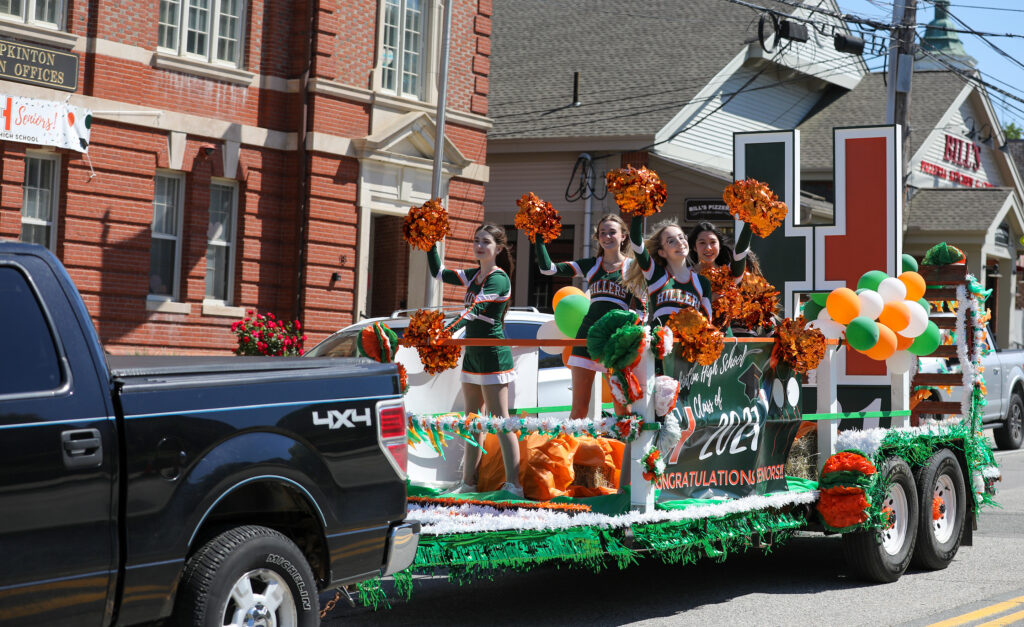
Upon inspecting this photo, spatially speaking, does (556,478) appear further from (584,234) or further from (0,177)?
(584,234)

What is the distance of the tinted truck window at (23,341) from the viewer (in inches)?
169

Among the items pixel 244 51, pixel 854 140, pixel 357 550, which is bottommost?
pixel 357 550

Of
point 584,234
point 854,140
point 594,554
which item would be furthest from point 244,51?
point 594,554

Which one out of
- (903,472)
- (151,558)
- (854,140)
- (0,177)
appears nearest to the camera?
(151,558)

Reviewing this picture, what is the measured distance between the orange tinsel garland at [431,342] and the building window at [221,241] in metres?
13.0

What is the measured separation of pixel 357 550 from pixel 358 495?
239 millimetres

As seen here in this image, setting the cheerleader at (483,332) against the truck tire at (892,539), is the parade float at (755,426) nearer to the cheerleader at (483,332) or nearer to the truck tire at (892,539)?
the truck tire at (892,539)

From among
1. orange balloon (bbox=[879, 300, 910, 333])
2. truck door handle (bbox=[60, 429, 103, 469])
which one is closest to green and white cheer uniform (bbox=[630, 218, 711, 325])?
orange balloon (bbox=[879, 300, 910, 333])

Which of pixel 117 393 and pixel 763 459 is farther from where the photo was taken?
pixel 763 459

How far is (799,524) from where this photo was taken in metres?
7.70

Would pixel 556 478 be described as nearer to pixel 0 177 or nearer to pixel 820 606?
pixel 820 606

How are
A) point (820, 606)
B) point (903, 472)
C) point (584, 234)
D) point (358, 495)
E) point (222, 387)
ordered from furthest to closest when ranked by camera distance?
point (584, 234) → point (903, 472) → point (820, 606) → point (358, 495) → point (222, 387)

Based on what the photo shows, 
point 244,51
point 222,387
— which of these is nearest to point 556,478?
point 222,387

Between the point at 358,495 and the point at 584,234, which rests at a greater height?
the point at 584,234
